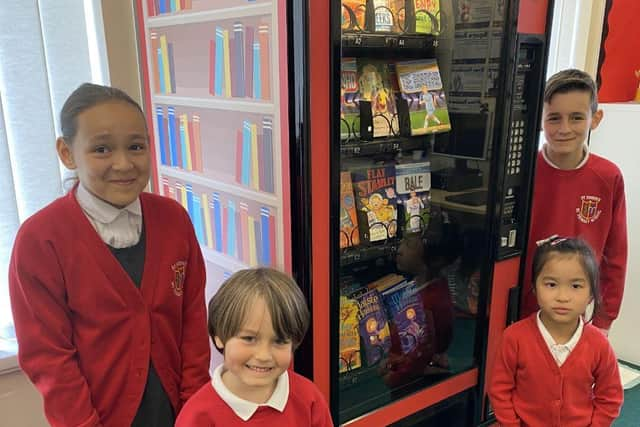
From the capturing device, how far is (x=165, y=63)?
1997 millimetres

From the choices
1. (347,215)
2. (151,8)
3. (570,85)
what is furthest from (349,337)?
(151,8)

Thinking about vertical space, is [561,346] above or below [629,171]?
below

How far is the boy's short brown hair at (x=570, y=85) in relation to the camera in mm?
1953

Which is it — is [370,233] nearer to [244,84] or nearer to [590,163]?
[244,84]

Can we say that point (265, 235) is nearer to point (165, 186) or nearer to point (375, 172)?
point (375, 172)

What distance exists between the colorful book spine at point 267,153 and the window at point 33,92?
88cm

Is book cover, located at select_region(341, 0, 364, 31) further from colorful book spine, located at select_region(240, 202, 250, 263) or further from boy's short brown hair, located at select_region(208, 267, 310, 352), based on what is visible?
boy's short brown hair, located at select_region(208, 267, 310, 352)

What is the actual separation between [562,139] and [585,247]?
1.56 ft

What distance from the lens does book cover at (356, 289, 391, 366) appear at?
204 cm

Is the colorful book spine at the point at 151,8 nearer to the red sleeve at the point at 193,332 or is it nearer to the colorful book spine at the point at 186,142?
the colorful book spine at the point at 186,142

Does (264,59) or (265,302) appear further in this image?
(264,59)

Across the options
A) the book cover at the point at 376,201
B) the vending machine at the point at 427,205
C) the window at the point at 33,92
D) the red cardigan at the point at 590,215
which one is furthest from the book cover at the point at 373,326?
the window at the point at 33,92

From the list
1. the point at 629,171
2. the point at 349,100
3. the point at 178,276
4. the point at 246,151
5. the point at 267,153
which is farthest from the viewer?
the point at 629,171

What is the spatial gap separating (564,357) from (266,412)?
993 millimetres
